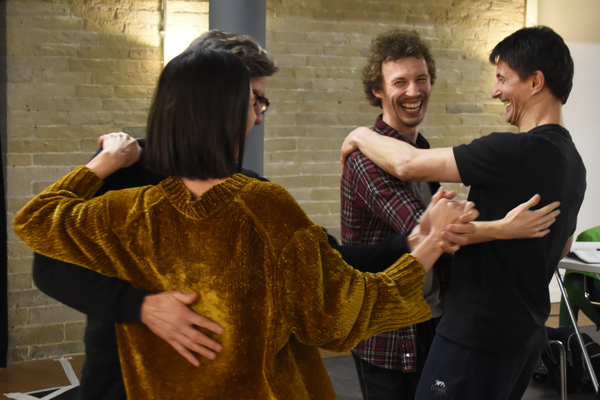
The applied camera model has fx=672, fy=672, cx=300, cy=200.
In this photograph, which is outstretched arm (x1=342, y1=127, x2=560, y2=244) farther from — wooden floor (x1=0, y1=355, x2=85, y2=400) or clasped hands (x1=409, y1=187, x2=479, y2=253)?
wooden floor (x1=0, y1=355, x2=85, y2=400)

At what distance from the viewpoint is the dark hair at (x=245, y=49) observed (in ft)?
5.49

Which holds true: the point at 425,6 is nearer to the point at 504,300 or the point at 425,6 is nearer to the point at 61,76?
the point at 61,76

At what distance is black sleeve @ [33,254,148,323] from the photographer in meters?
1.21

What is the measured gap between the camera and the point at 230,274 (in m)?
1.17

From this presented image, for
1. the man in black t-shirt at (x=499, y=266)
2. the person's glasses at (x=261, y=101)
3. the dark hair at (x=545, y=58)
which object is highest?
the dark hair at (x=545, y=58)

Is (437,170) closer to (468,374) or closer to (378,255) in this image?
(378,255)

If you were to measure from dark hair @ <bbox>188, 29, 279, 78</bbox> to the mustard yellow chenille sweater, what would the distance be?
22.1 inches

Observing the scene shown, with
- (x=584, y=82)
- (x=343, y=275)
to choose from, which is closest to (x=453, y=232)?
(x=343, y=275)

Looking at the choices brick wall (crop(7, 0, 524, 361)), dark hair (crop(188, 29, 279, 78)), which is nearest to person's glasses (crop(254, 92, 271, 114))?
dark hair (crop(188, 29, 279, 78))

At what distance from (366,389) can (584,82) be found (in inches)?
189

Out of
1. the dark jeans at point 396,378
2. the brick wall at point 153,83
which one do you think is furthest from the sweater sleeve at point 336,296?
the brick wall at point 153,83

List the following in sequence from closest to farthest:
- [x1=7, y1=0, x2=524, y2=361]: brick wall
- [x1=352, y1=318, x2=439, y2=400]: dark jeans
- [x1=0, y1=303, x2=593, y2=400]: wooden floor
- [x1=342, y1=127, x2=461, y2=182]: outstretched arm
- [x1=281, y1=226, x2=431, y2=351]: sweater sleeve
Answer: [x1=281, y1=226, x2=431, y2=351]: sweater sleeve → [x1=342, y1=127, x2=461, y2=182]: outstretched arm → [x1=352, y1=318, x2=439, y2=400]: dark jeans → [x1=0, y1=303, x2=593, y2=400]: wooden floor → [x1=7, y1=0, x2=524, y2=361]: brick wall

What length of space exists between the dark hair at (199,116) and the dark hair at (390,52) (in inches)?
41.6

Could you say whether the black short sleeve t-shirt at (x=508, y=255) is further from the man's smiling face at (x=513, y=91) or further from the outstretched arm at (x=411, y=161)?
the man's smiling face at (x=513, y=91)
